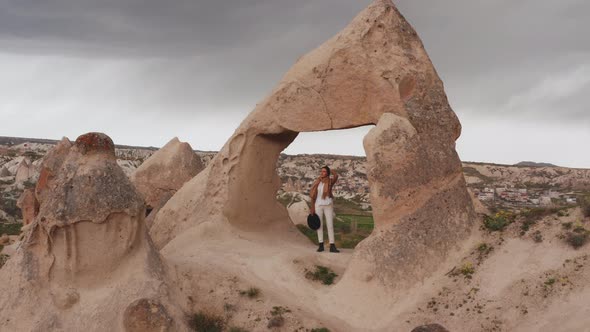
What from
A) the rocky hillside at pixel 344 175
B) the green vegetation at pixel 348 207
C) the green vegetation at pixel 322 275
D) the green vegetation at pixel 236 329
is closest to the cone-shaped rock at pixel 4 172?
the rocky hillside at pixel 344 175

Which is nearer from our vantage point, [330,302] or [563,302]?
[563,302]

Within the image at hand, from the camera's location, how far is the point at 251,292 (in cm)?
1084

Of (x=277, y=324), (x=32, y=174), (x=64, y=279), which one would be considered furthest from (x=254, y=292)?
(x=32, y=174)

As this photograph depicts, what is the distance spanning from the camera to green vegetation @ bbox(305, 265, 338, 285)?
461 inches

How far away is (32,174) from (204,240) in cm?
3478

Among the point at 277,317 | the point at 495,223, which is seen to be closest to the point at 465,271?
the point at 495,223

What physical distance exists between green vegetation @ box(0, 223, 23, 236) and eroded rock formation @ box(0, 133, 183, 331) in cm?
1673

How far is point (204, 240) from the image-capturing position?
13.5 meters

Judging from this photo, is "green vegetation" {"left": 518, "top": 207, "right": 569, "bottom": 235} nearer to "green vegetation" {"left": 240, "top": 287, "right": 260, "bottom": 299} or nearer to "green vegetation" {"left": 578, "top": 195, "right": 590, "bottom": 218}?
"green vegetation" {"left": 578, "top": 195, "right": 590, "bottom": 218}

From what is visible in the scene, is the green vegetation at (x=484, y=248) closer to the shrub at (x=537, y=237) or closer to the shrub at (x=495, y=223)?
the shrub at (x=495, y=223)

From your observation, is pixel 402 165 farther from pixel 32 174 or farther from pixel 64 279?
pixel 32 174

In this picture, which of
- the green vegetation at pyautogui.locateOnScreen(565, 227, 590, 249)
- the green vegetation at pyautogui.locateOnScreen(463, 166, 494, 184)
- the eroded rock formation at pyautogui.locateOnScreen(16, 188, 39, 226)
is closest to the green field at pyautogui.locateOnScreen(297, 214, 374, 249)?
the eroded rock formation at pyautogui.locateOnScreen(16, 188, 39, 226)

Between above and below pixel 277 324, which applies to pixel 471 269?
above

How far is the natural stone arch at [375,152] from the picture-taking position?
10938 mm
